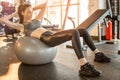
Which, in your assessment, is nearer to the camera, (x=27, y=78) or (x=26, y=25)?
(x=27, y=78)

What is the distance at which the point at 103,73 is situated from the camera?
2242mm

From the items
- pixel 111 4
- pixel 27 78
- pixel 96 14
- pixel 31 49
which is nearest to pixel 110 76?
pixel 27 78

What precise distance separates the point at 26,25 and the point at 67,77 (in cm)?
99

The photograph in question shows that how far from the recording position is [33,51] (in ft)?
8.40

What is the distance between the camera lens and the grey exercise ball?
2.57m

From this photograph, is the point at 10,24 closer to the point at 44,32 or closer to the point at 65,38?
the point at 44,32

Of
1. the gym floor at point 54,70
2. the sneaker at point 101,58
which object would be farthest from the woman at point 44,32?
the gym floor at point 54,70

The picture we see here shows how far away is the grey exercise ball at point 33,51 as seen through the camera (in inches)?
101

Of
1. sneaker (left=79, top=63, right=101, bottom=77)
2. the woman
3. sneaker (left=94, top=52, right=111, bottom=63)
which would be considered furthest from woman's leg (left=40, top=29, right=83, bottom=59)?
sneaker (left=94, top=52, right=111, bottom=63)

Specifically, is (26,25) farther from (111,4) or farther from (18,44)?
(111,4)

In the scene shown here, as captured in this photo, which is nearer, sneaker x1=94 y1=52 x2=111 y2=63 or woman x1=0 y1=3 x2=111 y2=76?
woman x1=0 y1=3 x2=111 y2=76

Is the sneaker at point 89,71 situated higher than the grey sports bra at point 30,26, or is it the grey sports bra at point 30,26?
the grey sports bra at point 30,26

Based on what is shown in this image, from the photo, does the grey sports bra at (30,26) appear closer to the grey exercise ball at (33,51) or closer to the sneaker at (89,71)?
the grey exercise ball at (33,51)

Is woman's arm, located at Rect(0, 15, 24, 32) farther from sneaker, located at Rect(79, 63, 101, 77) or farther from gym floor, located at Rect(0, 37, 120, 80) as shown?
sneaker, located at Rect(79, 63, 101, 77)
